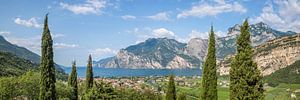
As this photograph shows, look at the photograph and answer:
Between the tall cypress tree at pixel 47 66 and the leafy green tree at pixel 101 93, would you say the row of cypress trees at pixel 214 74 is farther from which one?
the leafy green tree at pixel 101 93

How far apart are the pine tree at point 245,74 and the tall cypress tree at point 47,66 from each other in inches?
829

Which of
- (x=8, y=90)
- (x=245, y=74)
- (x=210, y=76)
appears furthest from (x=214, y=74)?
(x=8, y=90)

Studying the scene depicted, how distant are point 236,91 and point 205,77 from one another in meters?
14.1

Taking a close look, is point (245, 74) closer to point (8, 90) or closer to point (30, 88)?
point (30, 88)

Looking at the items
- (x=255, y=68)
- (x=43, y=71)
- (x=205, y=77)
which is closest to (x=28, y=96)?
(x=43, y=71)

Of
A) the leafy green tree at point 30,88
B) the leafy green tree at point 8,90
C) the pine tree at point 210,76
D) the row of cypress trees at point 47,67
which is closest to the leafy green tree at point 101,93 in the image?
the row of cypress trees at point 47,67

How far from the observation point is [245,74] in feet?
82.3

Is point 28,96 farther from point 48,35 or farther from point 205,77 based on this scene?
point 205,77

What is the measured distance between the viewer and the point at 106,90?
2483 cm

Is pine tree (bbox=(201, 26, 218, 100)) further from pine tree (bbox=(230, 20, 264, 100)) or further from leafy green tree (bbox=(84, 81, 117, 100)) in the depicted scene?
leafy green tree (bbox=(84, 81, 117, 100))

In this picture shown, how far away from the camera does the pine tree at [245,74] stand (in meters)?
24.8

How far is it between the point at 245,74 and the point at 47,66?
73.5 ft

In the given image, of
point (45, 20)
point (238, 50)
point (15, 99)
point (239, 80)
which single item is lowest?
point (15, 99)

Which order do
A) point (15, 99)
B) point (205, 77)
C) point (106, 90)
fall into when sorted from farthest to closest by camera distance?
point (15, 99) → point (205, 77) → point (106, 90)
